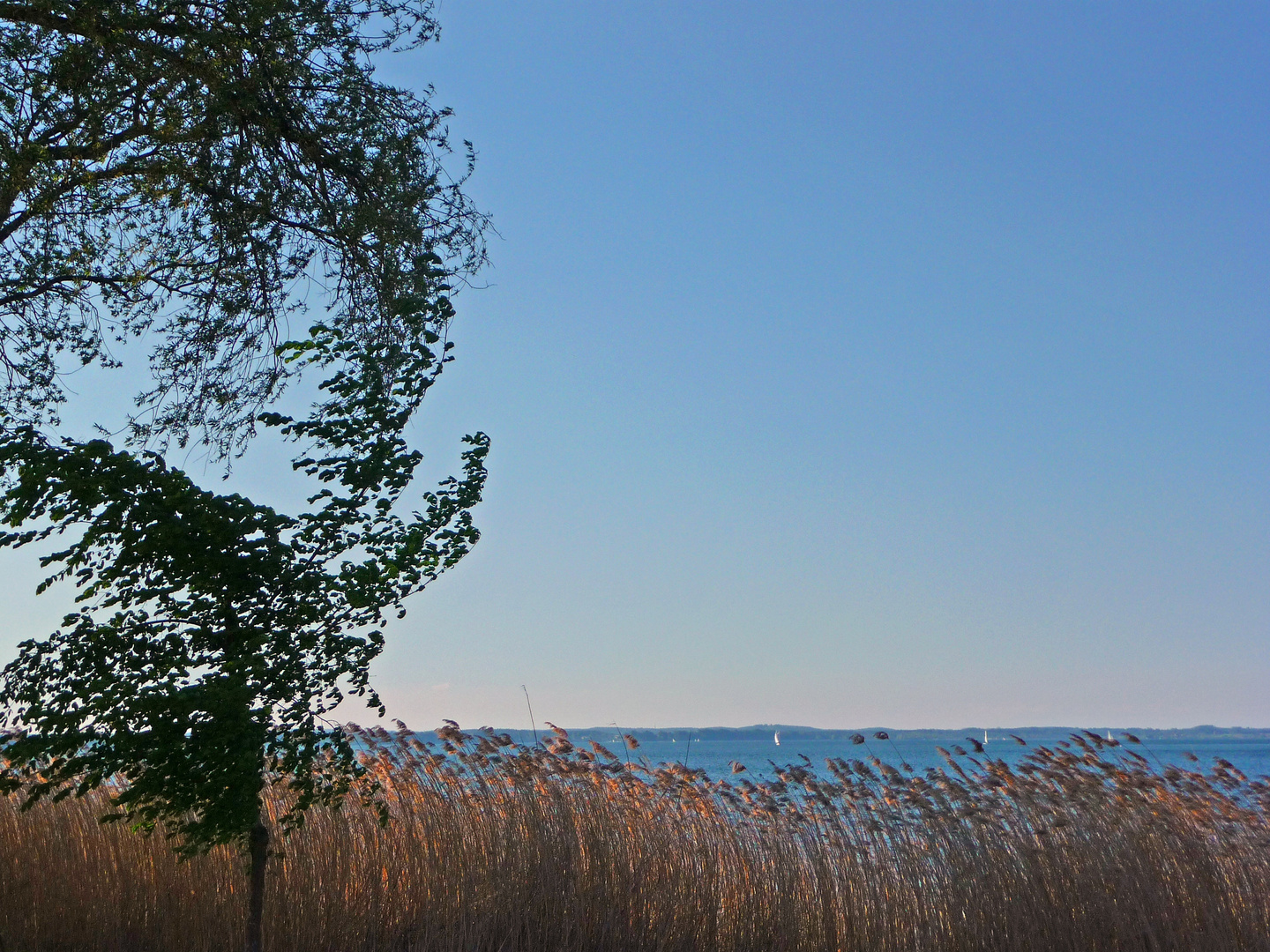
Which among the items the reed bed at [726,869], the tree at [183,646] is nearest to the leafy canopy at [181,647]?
the tree at [183,646]

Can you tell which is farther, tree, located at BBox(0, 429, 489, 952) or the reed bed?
the reed bed

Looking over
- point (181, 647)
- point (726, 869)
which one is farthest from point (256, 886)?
point (726, 869)

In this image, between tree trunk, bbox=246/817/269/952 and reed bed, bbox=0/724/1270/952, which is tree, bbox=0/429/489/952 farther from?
reed bed, bbox=0/724/1270/952

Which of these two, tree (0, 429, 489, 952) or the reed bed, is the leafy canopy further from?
the reed bed

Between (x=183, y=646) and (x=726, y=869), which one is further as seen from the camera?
(x=726, y=869)

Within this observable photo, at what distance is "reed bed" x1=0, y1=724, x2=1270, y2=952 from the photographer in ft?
21.4

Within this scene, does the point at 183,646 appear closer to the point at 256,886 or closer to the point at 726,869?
the point at 256,886

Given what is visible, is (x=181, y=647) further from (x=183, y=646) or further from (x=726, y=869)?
(x=726, y=869)

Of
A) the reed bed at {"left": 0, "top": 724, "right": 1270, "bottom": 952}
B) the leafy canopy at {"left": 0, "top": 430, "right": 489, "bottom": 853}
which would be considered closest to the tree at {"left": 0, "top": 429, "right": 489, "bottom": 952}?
the leafy canopy at {"left": 0, "top": 430, "right": 489, "bottom": 853}

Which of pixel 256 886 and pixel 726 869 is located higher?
pixel 256 886

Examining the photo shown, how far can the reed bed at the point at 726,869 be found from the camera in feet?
A: 21.4

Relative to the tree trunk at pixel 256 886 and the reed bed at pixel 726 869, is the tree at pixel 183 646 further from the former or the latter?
the reed bed at pixel 726 869

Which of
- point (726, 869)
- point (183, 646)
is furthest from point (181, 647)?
point (726, 869)

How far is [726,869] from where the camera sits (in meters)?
6.94
